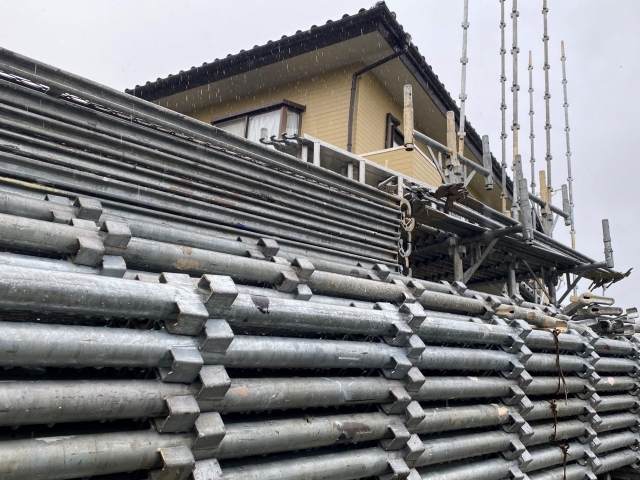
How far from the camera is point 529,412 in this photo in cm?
463

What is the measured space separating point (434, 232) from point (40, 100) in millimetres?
8465

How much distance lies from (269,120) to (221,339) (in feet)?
40.2

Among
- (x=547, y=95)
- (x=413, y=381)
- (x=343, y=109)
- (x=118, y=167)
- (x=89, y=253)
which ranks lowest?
(x=413, y=381)

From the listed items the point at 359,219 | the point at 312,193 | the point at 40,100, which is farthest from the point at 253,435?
the point at 359,219

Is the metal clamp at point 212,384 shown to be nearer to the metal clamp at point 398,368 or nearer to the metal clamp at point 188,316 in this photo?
the metal clamp at point 188,316

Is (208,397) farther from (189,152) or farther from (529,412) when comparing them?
(189,152)

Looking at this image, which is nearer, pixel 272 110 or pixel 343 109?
pixel 343 109

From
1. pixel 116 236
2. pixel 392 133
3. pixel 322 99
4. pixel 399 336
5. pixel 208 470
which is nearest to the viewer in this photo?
pixel 208 470

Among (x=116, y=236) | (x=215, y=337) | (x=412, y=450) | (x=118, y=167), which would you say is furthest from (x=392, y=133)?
(x=215, y=337)

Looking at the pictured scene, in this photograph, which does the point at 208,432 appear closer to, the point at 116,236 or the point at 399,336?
the point at 116,236

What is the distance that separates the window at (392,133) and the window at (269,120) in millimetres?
2307

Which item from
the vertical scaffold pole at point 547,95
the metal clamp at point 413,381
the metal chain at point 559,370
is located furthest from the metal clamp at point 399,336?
the vertical scaffold pole at point 547,95

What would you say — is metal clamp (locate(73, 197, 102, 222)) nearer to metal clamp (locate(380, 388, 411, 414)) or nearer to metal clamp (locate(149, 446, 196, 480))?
metal clamp (locate(149, 446, 196, 480))

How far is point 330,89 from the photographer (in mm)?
14125
